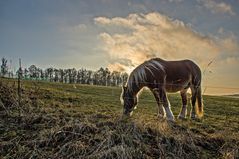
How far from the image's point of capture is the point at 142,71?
8039 mm

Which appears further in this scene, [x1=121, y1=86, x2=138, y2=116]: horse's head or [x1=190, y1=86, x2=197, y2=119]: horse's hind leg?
[x1=190, y1=86, x2=197, y2=119]: horse's hind leg

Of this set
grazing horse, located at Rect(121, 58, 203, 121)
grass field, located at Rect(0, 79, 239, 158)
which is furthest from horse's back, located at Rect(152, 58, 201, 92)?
grass field, located at Rect(0, 79, 239, 158)

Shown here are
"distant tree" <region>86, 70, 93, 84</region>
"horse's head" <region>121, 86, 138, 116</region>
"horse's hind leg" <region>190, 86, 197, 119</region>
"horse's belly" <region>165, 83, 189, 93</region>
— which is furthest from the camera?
"distant tree" <region>86, 70, 93, 84</region>

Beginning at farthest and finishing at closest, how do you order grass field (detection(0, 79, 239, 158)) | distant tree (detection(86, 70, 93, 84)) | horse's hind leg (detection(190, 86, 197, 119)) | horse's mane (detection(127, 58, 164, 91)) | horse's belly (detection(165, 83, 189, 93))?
distant tree (detection(86, 70, 93, 84)), horse's hind leg (detection(190, 86, 197, 119)), horse's belly (detection(165, 83, 189, 93)), horse's mane (detection(127, 58, 164, 91)), grass field (detection(0, 79, 239, 158))

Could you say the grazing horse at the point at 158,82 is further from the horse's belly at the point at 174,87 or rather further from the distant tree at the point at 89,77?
the distant tree at the point at 89,77

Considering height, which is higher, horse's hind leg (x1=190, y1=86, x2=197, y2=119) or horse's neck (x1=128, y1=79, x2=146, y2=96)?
horse's neck (x1=128, y1=79, x2=146, y2=96)

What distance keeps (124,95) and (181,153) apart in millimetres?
3647

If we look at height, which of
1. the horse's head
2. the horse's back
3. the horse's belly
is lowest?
the horse's head

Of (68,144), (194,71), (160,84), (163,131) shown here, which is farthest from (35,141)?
(194,71)

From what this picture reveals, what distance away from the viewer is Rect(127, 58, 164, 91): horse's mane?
8031mm

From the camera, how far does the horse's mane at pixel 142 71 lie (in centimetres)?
803

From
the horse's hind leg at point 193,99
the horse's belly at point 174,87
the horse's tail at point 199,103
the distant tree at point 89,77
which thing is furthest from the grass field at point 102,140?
the distant tree at point 89,77

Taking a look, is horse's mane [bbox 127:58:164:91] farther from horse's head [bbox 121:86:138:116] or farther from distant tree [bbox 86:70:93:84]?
distant tree [bbox 86:70:93:84]

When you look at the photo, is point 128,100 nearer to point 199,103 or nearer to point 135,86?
point 135,86
